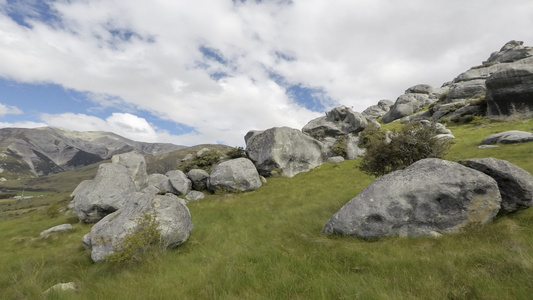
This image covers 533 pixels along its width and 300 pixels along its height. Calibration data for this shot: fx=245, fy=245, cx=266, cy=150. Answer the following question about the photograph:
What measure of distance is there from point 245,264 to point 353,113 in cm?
4044

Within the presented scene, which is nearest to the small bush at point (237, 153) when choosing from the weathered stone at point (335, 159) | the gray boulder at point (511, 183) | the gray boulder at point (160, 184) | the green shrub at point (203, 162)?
the green shrub at point (203, 162)

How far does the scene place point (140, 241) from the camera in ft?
32.6

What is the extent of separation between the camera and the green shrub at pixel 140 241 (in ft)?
31.2

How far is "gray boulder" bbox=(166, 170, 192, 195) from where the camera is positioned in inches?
1121

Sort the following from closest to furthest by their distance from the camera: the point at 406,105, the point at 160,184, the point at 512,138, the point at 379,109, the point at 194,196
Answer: the point at 512,138 → the point at 194,196 → the point at 160,184 → the point at 406,105 → the point at 379,109

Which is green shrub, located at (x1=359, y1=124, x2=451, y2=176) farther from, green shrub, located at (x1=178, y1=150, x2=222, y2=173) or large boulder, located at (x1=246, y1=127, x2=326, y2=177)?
green shrub, located at (x1=178, y1=150, x2=222, y2=173)

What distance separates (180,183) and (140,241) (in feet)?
64.6

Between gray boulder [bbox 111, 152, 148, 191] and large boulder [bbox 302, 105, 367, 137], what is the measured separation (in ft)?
93.8

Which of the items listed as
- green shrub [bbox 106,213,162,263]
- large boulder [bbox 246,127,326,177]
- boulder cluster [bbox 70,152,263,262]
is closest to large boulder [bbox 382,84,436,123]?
large boulder [bbox 246,127,326,177]

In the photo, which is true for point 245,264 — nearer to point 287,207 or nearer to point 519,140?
point 287,207

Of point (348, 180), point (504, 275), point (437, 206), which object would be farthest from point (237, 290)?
point (348, 180)

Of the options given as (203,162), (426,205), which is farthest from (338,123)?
(426,205)

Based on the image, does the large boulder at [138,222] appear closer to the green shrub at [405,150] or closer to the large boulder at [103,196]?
the large boulder at [103,196]

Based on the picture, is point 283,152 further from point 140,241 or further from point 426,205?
point 140,241
